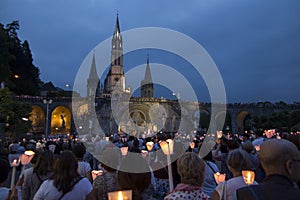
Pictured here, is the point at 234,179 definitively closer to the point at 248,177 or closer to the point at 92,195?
the point at 248,177

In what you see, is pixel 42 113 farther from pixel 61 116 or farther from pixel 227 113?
pixel 227 113

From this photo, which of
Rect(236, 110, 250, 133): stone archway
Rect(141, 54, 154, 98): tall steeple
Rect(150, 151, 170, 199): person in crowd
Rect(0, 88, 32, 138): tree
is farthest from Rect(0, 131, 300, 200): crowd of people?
Rect(141, 54, 154, 98): tall steeple

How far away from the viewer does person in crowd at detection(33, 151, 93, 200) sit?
2.66m

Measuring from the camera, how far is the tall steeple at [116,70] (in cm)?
7269

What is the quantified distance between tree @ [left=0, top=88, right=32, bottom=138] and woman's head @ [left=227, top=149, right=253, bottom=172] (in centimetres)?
1729

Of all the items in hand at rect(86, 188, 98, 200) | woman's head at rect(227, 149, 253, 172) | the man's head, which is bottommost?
hand at rect(86, 188, 98, 200)

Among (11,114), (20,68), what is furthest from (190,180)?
(20,68)

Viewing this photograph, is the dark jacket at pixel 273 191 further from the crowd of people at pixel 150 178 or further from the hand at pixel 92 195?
the hand at pixel 92 195

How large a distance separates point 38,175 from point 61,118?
52.7 metres

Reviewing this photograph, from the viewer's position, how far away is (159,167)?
15.3 ft

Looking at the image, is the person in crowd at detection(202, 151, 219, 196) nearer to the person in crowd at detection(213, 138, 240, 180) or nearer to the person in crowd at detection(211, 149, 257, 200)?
the person in crowd at detection(211, 149, 257, 200)

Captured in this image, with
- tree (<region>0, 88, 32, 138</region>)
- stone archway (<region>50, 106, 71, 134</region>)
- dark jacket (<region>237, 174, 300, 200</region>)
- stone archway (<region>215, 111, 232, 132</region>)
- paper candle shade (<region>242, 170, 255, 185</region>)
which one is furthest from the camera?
stone archway (<region>215, 111, 232, 132</region>)

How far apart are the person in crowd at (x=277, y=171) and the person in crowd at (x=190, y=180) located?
0.69 meters

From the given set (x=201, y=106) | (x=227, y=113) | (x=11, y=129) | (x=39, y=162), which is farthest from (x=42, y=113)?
(x=39, y=162)
